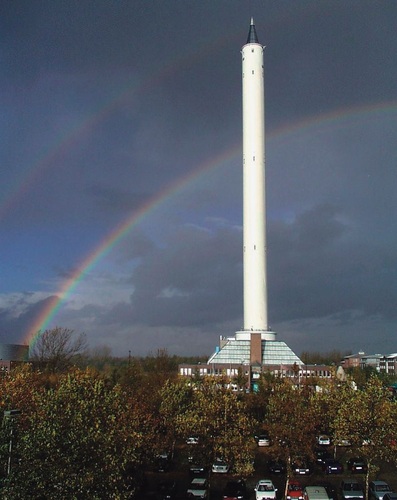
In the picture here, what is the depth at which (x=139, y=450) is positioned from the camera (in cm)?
3388

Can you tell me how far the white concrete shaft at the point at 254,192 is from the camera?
119 metres

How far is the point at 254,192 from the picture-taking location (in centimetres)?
Answer: 12044

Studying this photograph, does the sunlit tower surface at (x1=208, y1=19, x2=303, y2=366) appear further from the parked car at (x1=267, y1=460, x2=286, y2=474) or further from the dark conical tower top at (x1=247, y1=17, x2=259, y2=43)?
the parked car at (x1=267, y1=460, x2=286, y2=474)

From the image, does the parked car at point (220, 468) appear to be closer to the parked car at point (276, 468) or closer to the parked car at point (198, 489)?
the parked car at point (276, 468)

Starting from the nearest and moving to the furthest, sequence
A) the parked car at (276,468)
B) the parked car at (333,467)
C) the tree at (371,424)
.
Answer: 1. the tree at (371,424)
2. the parked car at (333,467)
3. the parked car at (276,468)

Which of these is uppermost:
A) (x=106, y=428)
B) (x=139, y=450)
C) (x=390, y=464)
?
(x=106, y=428)

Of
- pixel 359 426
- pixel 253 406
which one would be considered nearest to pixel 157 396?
pixel 253 406

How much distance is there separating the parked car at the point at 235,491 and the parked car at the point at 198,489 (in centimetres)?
120

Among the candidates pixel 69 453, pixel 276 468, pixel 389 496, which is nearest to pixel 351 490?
pixel 389 496

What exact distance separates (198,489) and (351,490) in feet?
30.3

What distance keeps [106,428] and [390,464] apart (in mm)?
31293

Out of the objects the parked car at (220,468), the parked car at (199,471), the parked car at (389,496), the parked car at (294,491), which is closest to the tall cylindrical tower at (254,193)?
the parked car at (220,468)

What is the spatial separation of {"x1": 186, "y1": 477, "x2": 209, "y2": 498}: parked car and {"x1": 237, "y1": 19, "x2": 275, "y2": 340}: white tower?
8104 cm

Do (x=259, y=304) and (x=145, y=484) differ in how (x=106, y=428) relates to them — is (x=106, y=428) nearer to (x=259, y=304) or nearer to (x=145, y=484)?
(x=145, y=484)
